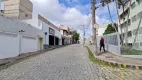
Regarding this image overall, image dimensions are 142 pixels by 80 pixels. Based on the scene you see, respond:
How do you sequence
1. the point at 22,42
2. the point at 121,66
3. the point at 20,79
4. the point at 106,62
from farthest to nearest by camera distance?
the point at 22,42, the point at 106,62, the point at 121,66, the point at 20,79

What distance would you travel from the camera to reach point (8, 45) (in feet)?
49.1

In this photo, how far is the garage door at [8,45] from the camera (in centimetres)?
1392

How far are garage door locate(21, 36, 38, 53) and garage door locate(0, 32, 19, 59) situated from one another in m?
1.89

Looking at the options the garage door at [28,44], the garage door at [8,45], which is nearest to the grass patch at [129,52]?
the garage door at [8,45]

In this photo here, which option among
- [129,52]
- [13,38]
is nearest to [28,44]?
[13,38]

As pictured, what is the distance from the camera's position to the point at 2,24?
13.8m

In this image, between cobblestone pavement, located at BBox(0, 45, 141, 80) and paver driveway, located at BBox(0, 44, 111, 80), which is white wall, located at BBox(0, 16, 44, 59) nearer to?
paver driveway, located at BBox(0, 44, 111, 80)

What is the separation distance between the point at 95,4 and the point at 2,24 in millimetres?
23228

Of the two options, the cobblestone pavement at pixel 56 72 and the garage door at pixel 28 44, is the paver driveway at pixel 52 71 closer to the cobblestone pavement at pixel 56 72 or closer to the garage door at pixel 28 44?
the cobblestone pavement at pixel 56 72

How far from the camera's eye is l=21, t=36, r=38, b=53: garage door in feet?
61.7

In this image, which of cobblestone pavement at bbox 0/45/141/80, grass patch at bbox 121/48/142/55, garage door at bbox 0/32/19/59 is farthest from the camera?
grass patch at bbox 121/48/142/55

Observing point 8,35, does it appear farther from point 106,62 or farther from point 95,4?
point 95,4

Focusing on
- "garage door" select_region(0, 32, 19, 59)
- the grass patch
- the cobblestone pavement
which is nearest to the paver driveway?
the cobblestone pavement

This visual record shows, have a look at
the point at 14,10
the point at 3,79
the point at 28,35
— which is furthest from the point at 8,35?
the point at 14,10
